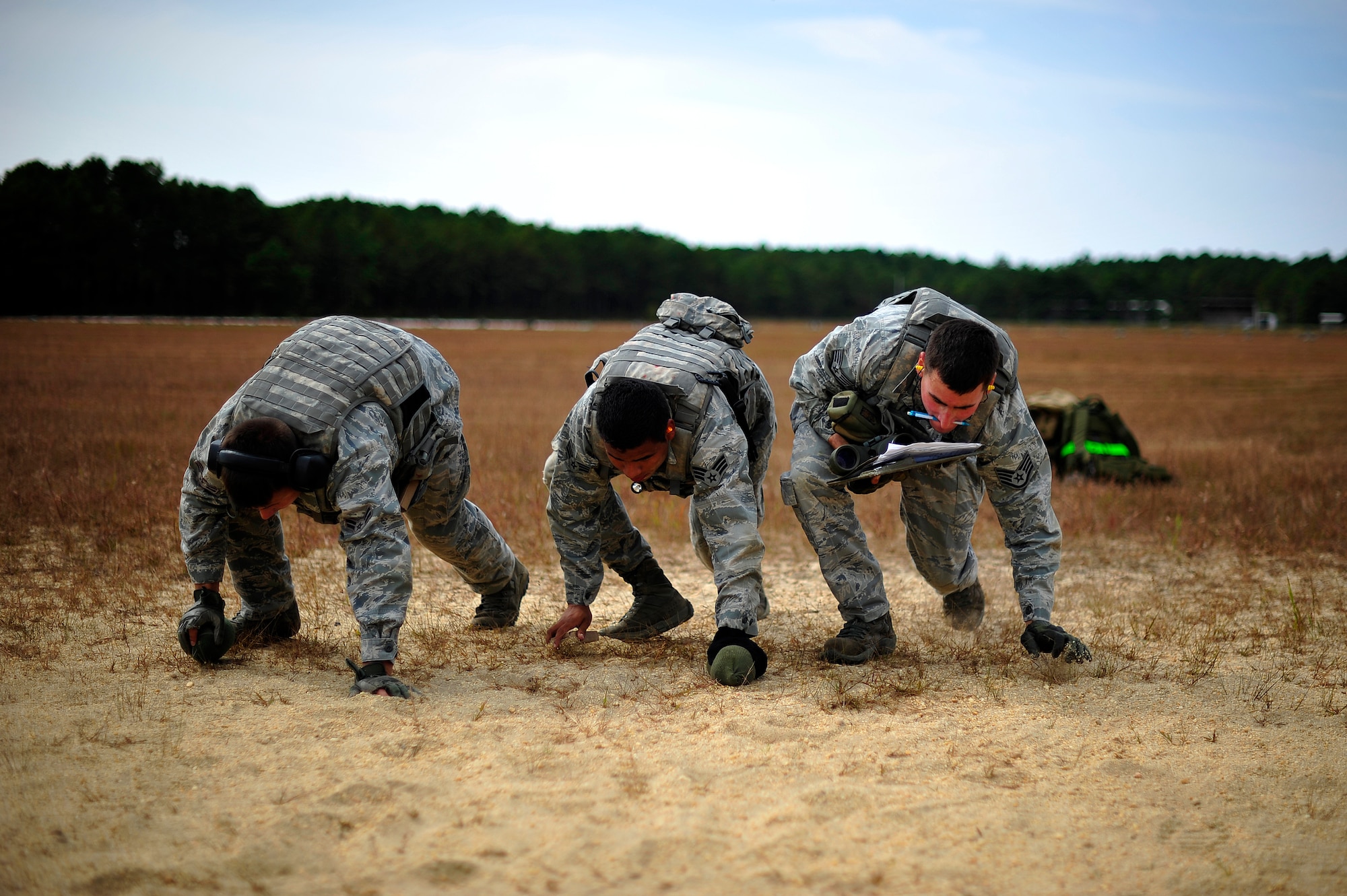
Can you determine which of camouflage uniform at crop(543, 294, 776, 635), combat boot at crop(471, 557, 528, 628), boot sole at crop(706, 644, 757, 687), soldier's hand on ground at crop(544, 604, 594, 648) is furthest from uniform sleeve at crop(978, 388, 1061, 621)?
combat boot at crop(471, 557, 528, 628)

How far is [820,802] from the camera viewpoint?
3.03 m

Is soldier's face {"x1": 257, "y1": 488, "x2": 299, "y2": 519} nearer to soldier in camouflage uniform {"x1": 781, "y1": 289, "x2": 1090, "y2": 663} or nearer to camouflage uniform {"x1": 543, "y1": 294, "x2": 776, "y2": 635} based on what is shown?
camouflage uniform {"x1": 543, "y1": 294, "x2": 776, "y2": 635}

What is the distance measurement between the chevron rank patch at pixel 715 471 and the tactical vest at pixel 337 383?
1.29 meters

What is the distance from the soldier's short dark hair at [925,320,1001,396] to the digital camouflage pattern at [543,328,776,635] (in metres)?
0.91

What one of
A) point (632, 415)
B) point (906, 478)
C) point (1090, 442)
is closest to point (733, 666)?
point (632, 415)

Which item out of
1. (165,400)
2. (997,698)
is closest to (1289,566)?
(997,698)

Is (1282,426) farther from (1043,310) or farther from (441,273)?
(1043,310)

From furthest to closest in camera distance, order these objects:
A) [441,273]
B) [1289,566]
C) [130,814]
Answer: [441,273] → [1289,566] → [130,814]

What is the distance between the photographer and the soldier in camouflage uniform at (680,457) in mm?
3891

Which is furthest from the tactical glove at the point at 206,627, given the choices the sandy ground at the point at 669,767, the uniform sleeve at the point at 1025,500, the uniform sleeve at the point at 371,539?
the uniform sleeve at the point at 1025,500

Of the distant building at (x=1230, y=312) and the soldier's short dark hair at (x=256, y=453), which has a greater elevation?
the distant building at (x=1230, y=312)

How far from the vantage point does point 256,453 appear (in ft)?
11.7

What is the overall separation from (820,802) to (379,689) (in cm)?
186

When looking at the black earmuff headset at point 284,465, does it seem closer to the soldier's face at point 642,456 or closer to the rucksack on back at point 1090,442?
the soldier's face at point 642,456
